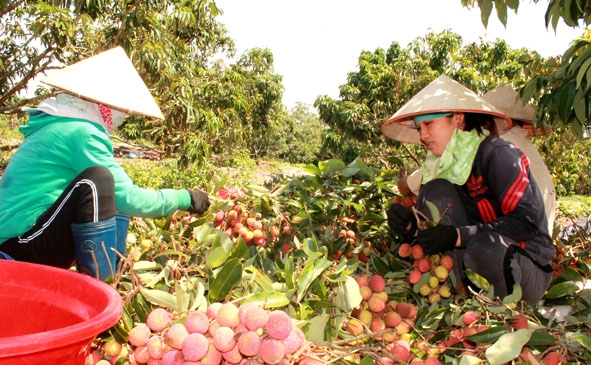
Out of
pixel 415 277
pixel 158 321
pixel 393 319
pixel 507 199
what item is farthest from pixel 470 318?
pixel 158 321

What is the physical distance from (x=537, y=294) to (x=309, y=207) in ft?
2.70

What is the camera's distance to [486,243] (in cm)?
130

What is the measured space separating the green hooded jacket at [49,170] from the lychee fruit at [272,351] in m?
0.74

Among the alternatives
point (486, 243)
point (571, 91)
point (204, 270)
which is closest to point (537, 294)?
point (486, 243)

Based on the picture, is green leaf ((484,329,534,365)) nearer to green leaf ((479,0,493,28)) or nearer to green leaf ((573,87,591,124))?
green leaf ((573,87,591,124))

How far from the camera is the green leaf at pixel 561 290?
1.50 meters

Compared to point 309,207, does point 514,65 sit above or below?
above

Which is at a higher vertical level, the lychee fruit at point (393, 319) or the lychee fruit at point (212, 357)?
the lychee fruit at point (212, 357)

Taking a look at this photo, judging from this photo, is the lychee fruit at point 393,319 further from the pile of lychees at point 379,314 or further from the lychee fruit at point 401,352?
the lychee fruit at point 401,352

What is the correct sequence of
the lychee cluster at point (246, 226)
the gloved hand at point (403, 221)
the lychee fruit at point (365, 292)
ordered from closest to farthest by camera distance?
1. the lychee fruit at point (365, 292)
2. the gloved hand at point (403, 221)
3. the lychee cluster at point (246, 226)

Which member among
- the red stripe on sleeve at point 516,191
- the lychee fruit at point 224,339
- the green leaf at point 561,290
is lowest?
the green leaf at point 561,290

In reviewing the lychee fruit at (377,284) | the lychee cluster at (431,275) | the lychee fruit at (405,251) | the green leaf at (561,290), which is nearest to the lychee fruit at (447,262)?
the lychee cluster at (431,275)

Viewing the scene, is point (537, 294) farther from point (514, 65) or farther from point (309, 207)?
point (514, 65)

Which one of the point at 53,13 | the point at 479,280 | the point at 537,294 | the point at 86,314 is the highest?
the point at 53,13
